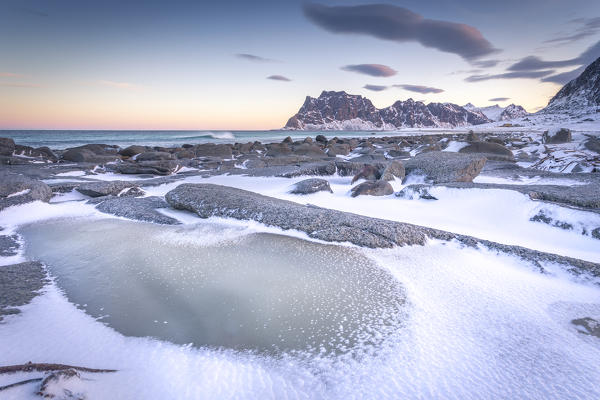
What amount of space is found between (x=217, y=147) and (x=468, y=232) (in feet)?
46.7

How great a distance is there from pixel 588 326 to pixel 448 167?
5020mm

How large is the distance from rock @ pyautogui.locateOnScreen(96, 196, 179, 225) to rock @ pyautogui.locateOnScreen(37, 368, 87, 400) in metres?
2.97

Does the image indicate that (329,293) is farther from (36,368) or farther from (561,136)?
(561,136)

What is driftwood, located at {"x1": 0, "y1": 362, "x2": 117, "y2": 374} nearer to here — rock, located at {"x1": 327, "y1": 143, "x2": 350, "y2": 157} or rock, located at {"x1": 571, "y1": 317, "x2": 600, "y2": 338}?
rock, located at {"x1": 571, "y1": 317, "x2": 600, "y2": 338}

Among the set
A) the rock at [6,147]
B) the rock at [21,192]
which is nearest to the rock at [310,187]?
the rock at [21,192]

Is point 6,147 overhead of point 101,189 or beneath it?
overhead

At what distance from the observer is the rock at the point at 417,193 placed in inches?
211

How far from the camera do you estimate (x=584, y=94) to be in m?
61.5

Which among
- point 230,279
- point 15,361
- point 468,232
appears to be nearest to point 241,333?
point 230,279

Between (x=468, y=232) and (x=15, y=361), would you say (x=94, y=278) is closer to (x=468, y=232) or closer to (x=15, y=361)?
(x=15, y=361)

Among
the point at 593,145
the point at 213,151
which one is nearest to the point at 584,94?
the point at 593,145

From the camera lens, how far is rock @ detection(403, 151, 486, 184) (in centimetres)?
636

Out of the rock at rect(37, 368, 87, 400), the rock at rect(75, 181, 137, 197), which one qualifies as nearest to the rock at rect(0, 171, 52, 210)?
the rock at rect(75, 181, 137, 197)

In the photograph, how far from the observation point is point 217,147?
52.2 feet
